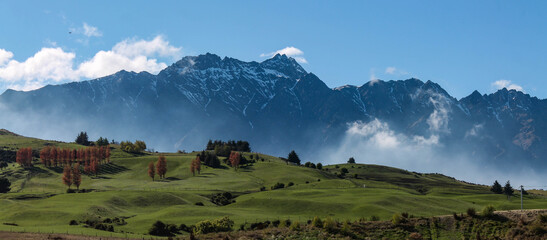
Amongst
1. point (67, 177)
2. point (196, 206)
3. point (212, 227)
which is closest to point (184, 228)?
point (212, 227)

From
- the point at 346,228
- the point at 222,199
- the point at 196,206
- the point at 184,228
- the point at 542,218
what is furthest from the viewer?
the point at 222,199

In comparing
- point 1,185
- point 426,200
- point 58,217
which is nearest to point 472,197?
point 426,200

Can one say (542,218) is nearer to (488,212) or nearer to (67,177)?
(488,212)

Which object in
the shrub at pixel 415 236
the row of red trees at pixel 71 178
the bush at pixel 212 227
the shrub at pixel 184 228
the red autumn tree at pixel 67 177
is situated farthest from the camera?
the red autumn tree at pixel 67 177

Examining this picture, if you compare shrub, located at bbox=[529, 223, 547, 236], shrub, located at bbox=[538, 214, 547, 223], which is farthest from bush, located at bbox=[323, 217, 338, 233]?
shrub, located at bbox=[538, 214, 547, 223]

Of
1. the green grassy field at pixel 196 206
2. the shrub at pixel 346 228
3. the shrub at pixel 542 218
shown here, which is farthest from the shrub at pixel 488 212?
the green grassy field at pixel 196 206

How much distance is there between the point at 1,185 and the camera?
164750mm

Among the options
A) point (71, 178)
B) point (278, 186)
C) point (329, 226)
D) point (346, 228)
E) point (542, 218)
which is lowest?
point (346, 228)

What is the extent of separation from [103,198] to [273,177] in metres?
83.0

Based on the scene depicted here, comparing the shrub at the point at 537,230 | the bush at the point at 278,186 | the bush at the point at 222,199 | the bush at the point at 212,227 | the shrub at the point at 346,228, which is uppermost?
the bush at the point at 278,186

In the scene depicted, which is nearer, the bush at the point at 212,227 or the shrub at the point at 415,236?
the shrub at the point at 415,236

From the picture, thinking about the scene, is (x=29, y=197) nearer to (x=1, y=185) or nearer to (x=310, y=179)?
(x=1, y=185)

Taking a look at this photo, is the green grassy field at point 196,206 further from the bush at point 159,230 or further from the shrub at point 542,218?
the shrub at point 542,218

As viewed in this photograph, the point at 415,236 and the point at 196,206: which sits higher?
the point at 415,236
